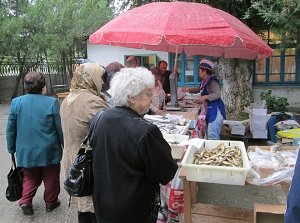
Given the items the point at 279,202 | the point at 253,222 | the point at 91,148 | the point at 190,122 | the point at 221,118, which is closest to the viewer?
the point at 91,148

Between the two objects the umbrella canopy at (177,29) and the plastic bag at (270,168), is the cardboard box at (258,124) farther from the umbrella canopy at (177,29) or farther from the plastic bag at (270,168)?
the plastic bag at (270,168)

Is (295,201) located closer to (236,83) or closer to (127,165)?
(127,165)

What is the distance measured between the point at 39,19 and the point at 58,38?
1411 mm

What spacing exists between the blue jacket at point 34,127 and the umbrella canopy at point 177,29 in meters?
1.04

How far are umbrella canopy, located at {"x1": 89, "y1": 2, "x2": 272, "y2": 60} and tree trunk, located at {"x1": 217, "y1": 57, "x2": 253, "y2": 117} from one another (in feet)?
20.8

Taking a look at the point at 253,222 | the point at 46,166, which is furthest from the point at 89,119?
the point at 253,222

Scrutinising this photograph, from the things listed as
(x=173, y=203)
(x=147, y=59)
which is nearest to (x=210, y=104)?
(x=173, y=203)

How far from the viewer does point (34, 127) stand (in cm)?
380

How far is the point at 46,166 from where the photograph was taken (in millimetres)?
3957

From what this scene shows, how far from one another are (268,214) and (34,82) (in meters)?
2.77

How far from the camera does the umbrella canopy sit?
3.66 metres

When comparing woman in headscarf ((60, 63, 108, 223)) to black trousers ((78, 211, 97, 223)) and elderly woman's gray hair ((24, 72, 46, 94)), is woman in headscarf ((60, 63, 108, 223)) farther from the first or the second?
elderly woman's gray hair ((24, 72, 46, 94))

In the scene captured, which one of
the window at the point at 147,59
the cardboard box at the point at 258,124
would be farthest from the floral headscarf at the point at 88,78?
the window at the point at 147,59

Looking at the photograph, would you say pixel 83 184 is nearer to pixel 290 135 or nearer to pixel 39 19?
pixel 290 135
